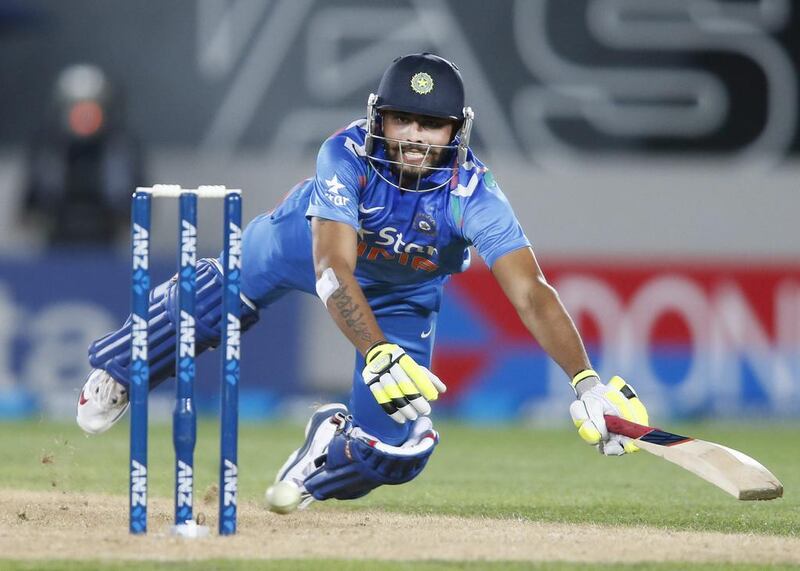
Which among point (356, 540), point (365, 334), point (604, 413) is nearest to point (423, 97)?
point (365, 334)

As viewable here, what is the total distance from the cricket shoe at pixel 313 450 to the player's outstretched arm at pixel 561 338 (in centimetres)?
98

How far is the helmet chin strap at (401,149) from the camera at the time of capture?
5.26m

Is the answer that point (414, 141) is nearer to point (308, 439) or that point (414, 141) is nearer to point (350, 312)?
point (350, 312)

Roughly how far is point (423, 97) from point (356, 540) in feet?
4.87

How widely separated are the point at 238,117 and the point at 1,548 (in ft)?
25.2

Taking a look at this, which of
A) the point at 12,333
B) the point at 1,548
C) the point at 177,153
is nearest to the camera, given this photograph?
the point at 1,548

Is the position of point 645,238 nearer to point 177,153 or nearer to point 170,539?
point 177,153

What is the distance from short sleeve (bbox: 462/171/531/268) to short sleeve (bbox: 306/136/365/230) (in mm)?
391

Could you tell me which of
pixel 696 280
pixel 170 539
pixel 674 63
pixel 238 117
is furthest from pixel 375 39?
pixel 170 539

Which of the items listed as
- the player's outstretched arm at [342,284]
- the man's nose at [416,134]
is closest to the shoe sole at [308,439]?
the player's outstretched arm at [342,284]

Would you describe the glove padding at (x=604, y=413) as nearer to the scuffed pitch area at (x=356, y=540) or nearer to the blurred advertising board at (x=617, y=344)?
the scuffed pitch area at (x=356, y=540)

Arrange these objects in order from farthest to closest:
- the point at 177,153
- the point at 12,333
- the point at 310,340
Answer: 1. the point at 177,153
2. the point at 310,340
3. the point at 12,333

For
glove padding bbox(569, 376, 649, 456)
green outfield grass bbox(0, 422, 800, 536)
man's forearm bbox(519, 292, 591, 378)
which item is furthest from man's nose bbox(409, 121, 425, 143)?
green outfield grass bbox(0, 422, 800, 536)

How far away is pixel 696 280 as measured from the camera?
34.9ft
